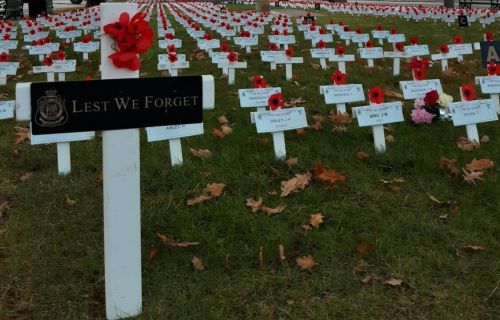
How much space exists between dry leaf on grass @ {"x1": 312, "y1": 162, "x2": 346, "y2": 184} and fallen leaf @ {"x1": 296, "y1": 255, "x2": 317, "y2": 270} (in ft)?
3.48

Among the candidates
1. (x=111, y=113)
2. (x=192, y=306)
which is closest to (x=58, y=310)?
(x=192, y=306)

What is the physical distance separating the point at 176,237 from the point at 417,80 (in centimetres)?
349

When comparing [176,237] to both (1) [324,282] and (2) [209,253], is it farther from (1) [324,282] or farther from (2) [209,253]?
(1) [324,282]

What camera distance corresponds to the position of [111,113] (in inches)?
91.8

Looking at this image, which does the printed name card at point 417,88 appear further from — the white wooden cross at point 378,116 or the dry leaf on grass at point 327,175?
the dry leaf on grass at point 327,175

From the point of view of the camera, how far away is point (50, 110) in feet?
7.28

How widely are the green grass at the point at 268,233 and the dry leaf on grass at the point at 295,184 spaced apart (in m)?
0.06

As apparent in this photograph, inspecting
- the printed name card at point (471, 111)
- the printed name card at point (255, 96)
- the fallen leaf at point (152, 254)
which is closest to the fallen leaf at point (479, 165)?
the printed name card at point (471, 111)

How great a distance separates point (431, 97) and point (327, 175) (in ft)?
5.87

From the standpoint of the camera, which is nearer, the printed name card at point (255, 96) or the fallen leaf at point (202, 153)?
the fallen leaf at point (202, 153)

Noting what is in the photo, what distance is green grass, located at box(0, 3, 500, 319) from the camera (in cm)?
278

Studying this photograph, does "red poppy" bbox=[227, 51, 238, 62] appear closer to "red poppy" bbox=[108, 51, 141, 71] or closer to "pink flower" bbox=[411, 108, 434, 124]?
"pink flower" bbox=[411, 108, 434, 124]

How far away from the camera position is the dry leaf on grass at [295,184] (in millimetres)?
3936

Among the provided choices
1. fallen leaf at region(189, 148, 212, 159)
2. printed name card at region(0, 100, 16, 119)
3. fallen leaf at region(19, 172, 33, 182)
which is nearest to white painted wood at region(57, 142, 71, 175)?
fallen leaf at region(19, 172, 33, 182)
